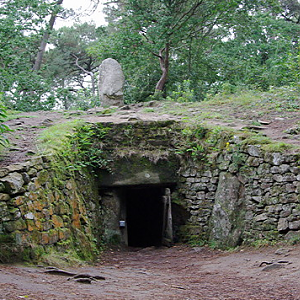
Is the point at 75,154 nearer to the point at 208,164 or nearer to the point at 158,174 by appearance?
the point at 158,174

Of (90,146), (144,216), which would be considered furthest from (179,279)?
(144,216)

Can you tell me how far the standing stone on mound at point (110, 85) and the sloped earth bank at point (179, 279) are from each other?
7115 millimetres

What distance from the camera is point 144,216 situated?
1271cm

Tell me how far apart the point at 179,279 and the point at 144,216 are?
22.3ft

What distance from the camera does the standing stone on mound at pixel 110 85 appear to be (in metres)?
14.3

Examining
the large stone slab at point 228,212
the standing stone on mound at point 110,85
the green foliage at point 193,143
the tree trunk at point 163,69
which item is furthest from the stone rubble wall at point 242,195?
the tree trunk at point 163,69

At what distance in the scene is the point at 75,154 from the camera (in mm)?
A: 8773

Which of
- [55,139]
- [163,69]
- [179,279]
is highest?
[163,69]

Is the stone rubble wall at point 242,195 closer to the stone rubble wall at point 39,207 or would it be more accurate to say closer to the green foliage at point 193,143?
the green foliage at point 193,143

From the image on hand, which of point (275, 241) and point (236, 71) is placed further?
point (236, 71)

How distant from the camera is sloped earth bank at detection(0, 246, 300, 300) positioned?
13.6 ft

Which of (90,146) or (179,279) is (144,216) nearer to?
(90,146)

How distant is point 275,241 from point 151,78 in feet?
40.1

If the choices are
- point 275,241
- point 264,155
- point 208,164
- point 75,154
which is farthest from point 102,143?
point 275,241
